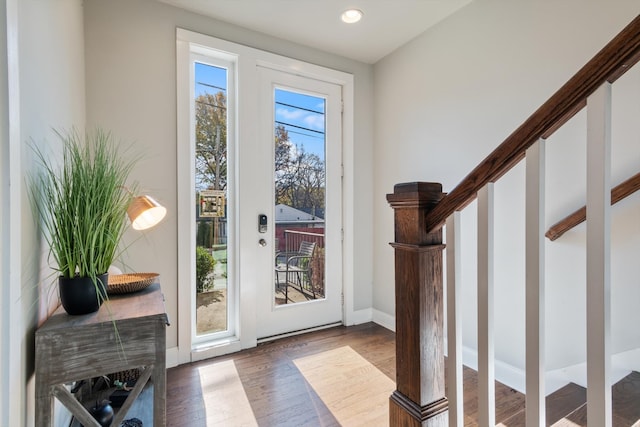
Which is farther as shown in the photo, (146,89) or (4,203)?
(146,89)

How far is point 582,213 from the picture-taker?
1566 millimetres

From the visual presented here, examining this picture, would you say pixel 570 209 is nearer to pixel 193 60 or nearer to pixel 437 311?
pixel 437 311

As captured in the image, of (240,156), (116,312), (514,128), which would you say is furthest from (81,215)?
(514,128)

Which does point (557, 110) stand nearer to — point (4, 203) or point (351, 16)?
point (4, 203)

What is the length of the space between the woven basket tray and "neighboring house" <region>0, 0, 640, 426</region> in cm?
28

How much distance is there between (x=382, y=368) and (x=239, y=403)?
998mm

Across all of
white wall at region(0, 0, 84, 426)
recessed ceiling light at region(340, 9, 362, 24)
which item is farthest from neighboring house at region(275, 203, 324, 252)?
white wall at region(0, 0, 84, 426)

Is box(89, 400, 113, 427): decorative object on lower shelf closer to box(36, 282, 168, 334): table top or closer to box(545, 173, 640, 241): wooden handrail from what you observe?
box(36, 282, 168, 334): table top

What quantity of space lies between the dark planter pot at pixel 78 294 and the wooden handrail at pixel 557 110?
1.18 metres

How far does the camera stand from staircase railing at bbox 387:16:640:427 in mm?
616

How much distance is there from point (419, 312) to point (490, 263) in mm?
256

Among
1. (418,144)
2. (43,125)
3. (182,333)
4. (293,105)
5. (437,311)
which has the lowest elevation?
(182,333)

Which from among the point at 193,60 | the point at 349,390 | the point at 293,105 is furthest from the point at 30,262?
the point at 293,105

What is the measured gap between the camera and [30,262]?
1004 millimetres
